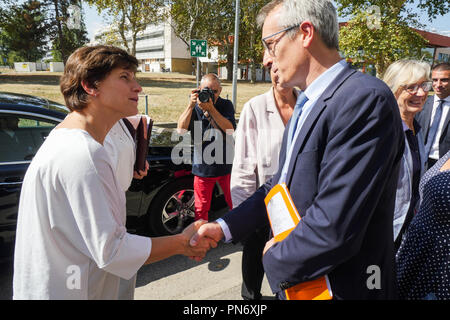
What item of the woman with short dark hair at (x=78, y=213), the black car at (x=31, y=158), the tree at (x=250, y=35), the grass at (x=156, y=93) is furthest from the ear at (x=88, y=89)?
the tree at (x=250, y=35)

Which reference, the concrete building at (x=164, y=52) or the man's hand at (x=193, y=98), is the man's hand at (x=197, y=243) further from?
the concrete building at (x=164, y=52)

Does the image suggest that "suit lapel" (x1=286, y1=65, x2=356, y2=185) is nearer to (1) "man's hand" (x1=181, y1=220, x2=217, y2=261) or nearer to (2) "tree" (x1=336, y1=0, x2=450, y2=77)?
(1) "man's hand" (x1=181, y1=220, x2=217, y2=261)

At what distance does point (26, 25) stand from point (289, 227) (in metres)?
41.8

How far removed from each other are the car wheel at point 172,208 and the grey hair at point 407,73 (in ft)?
7.03

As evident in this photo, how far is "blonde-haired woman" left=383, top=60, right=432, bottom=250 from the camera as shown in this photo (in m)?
2.07

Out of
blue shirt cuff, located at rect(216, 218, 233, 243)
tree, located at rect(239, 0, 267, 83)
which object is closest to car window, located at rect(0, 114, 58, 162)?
blue shirt cuff, located at rect(216, 218, 233, 243)

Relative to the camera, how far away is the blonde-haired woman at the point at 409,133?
6.80 ft

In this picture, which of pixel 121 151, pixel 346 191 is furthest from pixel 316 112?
pixel 121 151

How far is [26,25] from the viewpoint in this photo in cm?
3391

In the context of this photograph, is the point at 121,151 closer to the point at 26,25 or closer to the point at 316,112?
the point at 316,112

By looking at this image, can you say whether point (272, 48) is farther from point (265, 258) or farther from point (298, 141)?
point (265, 258)

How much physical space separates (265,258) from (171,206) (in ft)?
7.64

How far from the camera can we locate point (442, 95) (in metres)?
3.73

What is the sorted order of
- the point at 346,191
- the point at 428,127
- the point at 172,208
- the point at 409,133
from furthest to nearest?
the point at 428,127 < the point at 172,208 < the point at 409,133 < the point at 346,191
